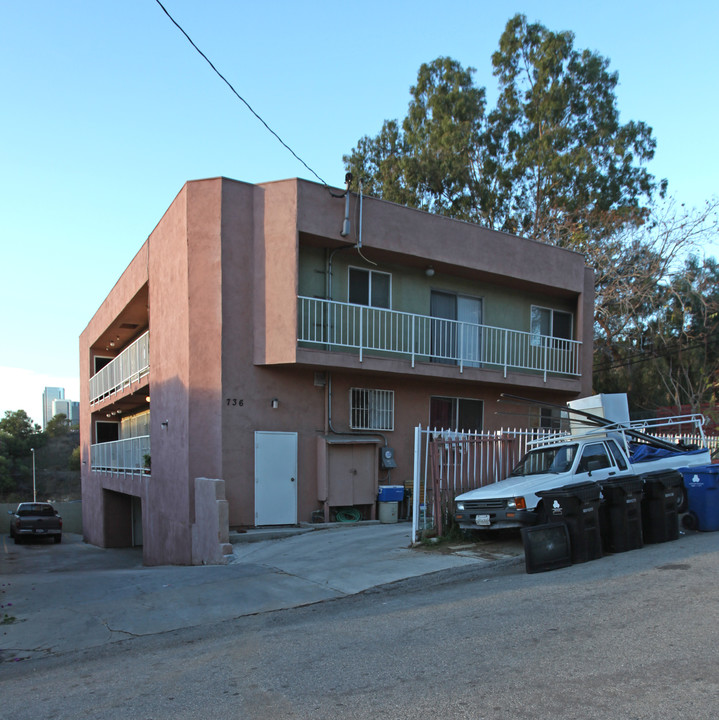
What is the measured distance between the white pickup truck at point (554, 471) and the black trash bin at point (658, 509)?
1.82 feet

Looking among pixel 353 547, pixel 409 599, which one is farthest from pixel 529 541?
pixel 353 547

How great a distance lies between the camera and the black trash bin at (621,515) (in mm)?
9719

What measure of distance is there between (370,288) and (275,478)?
199 inches

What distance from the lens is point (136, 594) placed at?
9.77 metres

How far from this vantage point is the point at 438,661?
17.6 feet

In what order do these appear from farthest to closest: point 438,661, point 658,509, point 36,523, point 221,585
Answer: point 36,523
point 658,509
point 221,585
point 438,661

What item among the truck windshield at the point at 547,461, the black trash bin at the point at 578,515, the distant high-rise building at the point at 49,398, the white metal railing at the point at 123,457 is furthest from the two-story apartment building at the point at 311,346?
the distant high-rise building at the point at 49,398

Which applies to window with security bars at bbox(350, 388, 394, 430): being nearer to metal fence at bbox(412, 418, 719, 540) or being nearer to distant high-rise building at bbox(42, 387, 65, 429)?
metal fence at bbox(412, 418, 719, 540)

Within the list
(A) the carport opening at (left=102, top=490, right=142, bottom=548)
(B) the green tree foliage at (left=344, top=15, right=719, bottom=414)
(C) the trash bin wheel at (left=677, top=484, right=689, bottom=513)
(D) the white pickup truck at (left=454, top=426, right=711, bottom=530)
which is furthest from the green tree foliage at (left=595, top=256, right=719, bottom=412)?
(A) the carport opening at (left=102, top=490, right=142, bottom=548)

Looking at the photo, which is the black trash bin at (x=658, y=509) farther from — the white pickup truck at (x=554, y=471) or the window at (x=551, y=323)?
the window at (x=551, y=323)

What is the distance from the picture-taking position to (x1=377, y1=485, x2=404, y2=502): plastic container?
50.3ft

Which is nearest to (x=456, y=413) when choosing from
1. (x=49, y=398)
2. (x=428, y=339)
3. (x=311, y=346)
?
(x=428, y=339)

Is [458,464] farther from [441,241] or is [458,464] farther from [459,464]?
[441,241]

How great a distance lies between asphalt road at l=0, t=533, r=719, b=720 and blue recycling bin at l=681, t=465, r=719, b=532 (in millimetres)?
2897
